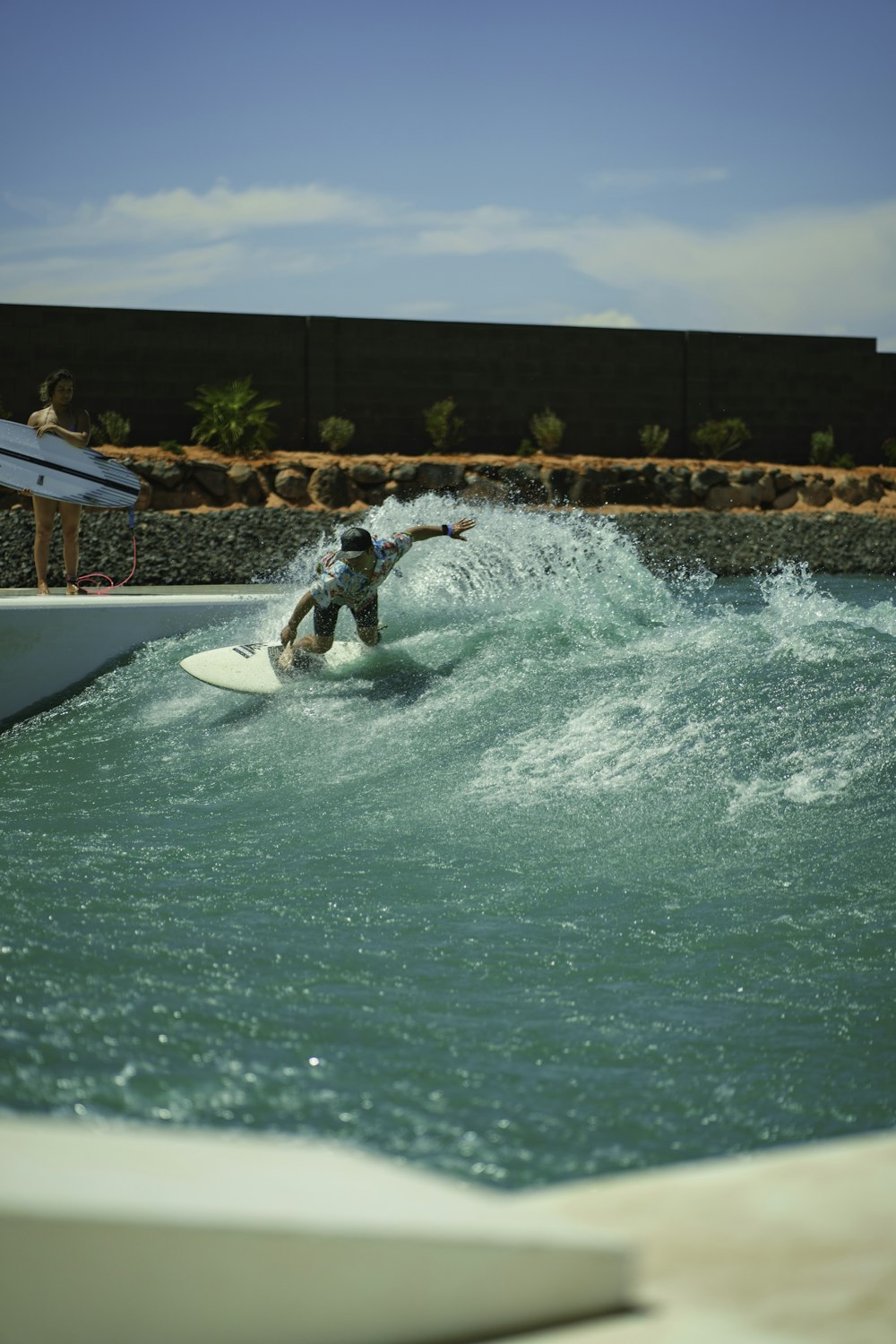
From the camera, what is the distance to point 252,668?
306 inches

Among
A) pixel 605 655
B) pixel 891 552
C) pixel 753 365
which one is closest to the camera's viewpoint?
pixel 605 655

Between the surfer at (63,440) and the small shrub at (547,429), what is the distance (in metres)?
13.5

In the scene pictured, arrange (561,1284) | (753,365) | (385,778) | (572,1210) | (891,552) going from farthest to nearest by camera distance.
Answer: (753,365) → (891,552) → (385,778) → (572,1210) → (561,1284)

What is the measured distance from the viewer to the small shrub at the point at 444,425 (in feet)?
71.4

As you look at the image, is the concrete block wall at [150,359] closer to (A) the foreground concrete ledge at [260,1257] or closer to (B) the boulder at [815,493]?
(B) the boulder at [815,493]

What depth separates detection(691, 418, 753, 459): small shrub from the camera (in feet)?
77.6

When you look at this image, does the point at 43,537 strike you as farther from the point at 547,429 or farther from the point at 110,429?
the point at 547,429

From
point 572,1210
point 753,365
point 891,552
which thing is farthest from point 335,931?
point 753,365

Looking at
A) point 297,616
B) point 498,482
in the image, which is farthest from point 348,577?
point 498,482

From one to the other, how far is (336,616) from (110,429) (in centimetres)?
1394

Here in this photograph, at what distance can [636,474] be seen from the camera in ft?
73.2

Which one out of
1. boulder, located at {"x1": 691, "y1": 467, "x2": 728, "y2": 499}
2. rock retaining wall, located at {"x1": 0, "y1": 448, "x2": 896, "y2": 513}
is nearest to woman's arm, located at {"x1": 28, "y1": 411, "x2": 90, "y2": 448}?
rock retaining wall, located at {"x1": 0, "y1": 448, "x2": 896, "y2": 513}

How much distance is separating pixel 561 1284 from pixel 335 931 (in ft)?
9.88

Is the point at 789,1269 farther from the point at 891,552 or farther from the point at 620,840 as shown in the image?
the point at 891,552
